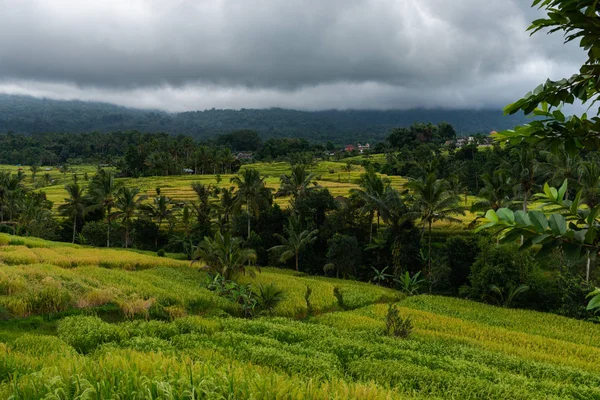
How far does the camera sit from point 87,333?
959 centimetres

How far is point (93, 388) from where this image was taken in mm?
3236

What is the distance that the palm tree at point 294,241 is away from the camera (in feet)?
91.6

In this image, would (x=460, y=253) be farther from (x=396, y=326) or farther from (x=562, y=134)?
(x=562, y=134)

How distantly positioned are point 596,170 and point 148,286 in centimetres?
2453

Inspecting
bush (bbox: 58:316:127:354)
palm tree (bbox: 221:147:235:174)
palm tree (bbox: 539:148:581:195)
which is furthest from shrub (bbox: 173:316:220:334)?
palm tree (bbox: 221:147:235:174)

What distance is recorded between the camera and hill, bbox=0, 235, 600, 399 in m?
3.70

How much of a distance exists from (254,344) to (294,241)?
19124 millimetres

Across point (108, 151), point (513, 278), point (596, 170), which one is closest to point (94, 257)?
point (513, 278)

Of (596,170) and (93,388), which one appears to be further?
(596,170)

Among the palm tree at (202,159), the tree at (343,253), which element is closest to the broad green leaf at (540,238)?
the tree at (343,253)

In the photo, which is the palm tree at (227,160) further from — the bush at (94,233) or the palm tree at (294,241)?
the palm tree at (294,241)

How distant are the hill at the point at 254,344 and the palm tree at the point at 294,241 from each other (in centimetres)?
540

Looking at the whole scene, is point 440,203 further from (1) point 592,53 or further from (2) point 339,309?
(1) point 592,53

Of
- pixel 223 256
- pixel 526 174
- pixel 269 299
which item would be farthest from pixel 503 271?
pixel 223 256
